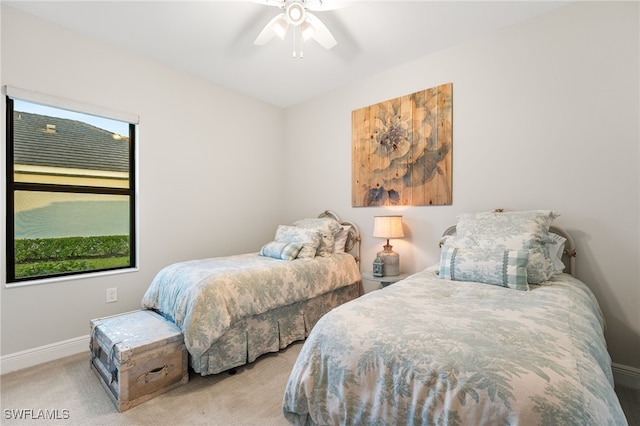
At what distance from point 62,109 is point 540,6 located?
3.83m

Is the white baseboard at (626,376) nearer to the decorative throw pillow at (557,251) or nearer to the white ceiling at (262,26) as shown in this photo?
the decorative throw pillow at (557,251)

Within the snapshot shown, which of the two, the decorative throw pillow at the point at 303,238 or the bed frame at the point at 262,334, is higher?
the decorative throw pillow at the point at 303,238

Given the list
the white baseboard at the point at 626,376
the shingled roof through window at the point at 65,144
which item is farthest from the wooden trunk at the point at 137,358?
the white baseboard at the point at 626,376

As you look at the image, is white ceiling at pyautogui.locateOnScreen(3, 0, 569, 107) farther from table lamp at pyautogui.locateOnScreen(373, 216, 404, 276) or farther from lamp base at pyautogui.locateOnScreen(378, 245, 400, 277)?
lamp base at pyautogui.locateOnScreen(378, 245, 400, 277)

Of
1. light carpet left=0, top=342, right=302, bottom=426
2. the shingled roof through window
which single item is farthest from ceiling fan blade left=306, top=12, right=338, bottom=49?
light carpet left=0, top=342, right=302, bottom=426

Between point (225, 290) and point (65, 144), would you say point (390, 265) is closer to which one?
point (225, 290)

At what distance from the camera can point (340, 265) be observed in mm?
3018

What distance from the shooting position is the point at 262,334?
7.64 feet

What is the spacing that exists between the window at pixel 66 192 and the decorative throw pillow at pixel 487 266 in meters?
2.84

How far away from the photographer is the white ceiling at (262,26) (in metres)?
2.16

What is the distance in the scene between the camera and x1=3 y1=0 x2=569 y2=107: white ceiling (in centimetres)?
216

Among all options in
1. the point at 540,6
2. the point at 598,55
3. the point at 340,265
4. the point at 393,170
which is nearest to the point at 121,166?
the point at 340,265

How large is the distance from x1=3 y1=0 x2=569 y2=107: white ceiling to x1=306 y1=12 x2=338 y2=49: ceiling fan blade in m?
0.20

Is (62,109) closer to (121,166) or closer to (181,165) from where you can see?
(121,166)
